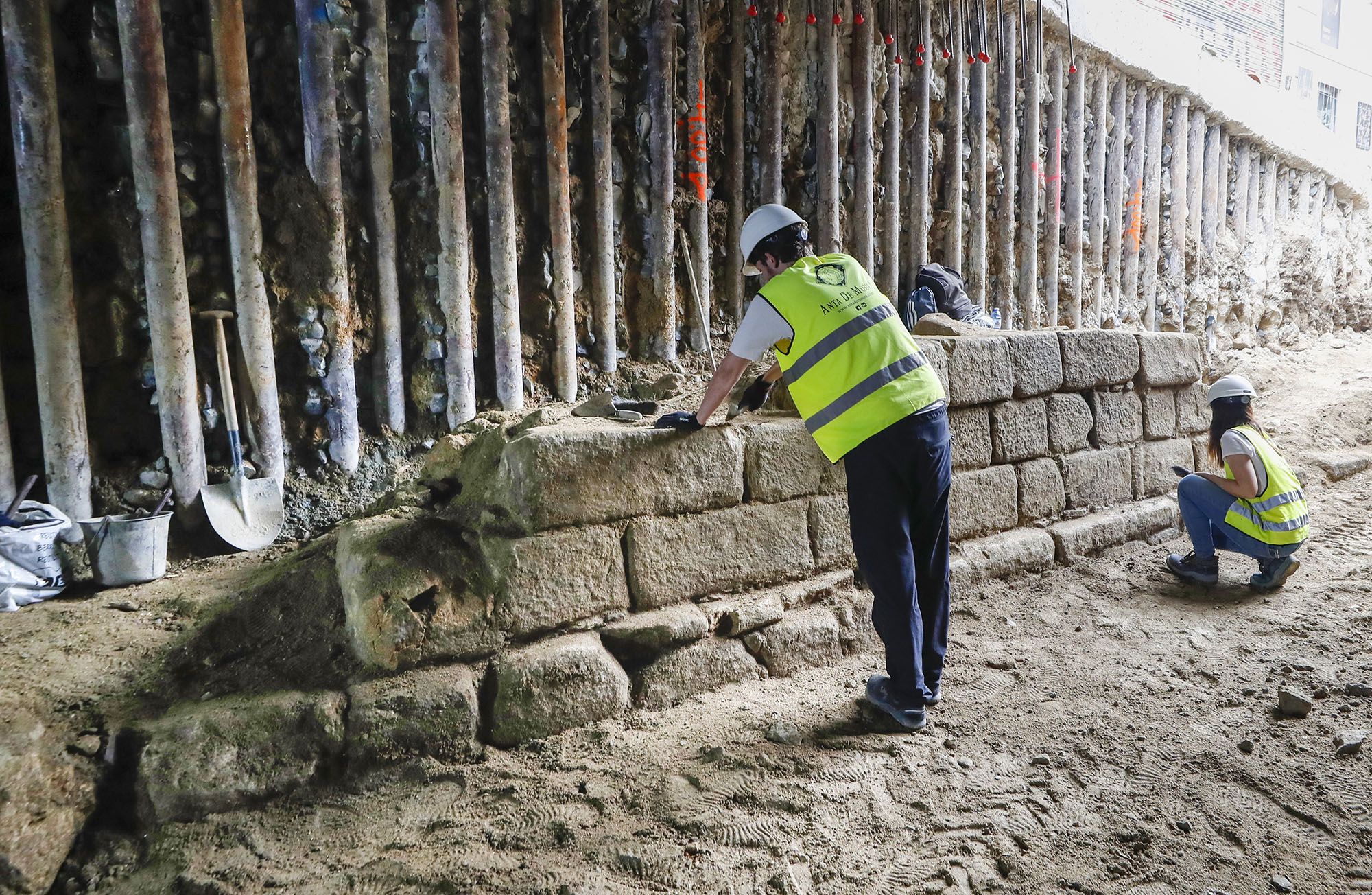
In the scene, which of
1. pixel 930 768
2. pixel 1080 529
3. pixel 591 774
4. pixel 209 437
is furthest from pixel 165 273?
pixel 1080 529

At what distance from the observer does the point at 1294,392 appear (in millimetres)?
7922

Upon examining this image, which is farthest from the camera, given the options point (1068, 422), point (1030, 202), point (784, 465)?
point (1030, 202)

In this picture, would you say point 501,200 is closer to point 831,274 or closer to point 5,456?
point 831,274

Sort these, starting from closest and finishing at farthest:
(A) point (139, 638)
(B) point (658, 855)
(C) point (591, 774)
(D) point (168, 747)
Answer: (B) point (658, 855) < (D) point (168, 747) < (C) point (591, 774) < (A) point (139, 638)

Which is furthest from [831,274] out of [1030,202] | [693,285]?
[1030,202]

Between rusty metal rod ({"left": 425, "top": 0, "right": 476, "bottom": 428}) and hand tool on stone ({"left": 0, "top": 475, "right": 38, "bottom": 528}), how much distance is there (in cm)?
206

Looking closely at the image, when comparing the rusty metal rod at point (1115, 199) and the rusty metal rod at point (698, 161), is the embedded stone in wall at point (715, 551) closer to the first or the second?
the rusty metal rod at point (698, 161)

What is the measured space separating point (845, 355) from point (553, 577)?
1394mm

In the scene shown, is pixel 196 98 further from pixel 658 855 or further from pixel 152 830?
pixel 658 855

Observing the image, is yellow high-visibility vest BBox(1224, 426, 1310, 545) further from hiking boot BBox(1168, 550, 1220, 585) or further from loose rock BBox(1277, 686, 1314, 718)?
loose rock BBox(1277, 686, 1314, 718)

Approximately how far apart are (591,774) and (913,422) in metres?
1.71

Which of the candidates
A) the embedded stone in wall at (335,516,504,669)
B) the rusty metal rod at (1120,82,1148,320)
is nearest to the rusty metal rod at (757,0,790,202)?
the embedded stone in wall at (335,516,504,669)

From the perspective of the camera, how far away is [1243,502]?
415 centimetres

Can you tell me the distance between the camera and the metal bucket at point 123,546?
3.74m
